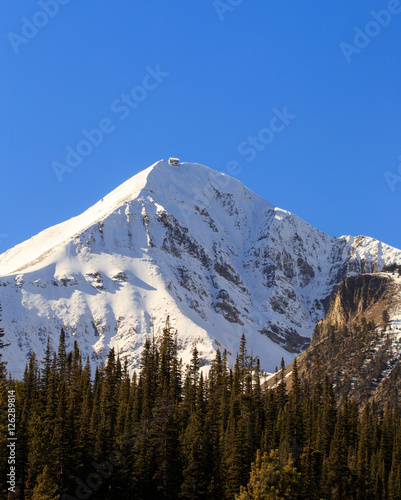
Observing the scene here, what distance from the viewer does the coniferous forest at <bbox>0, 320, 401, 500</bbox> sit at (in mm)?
88875

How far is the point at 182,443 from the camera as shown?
4254 inches

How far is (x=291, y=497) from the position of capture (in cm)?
7375

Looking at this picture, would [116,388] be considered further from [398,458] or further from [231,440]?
[398,458]

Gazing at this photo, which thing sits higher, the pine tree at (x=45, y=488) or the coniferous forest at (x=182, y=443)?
the coniferous forest at (x=182, y=443)

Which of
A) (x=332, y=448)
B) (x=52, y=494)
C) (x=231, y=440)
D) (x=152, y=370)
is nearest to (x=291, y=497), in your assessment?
(x=52, y=494)

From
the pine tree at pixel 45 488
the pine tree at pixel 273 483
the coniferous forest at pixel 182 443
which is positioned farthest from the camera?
the coniferous forest at pixel 182 443

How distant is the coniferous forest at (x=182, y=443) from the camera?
88.9m

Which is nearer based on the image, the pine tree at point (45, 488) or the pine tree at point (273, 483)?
the pine tree at point (273, 483)
